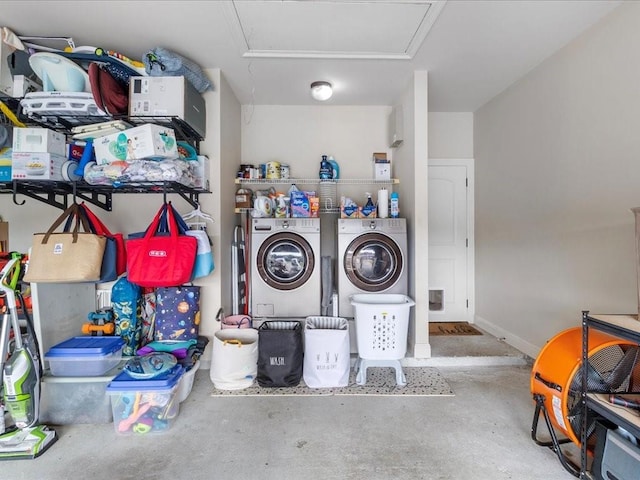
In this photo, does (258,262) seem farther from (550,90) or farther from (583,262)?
(550,90)

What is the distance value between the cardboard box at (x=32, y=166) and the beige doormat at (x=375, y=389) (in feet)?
6.19

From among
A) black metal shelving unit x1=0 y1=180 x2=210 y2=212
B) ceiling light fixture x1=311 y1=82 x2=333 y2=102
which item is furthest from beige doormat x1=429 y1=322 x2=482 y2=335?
black metal shelving unit x1=0 y1=180 x2=210 y2=212

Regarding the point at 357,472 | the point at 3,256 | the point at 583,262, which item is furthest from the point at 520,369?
the point at 3,256

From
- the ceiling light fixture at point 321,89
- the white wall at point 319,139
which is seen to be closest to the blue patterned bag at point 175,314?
the white wall at point 319,139

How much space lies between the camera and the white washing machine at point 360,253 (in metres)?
2.79

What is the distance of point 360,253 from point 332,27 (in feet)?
5.78

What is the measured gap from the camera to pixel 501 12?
1964mm

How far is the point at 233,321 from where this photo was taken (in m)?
2.66

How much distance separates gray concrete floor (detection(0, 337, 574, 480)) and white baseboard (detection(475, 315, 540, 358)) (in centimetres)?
63

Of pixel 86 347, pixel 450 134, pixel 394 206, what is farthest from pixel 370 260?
pixel 86 347

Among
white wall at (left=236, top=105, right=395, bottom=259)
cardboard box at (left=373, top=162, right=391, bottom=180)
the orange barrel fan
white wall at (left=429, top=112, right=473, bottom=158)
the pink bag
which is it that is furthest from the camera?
white wall at (left=429, top=112, right=473, bottom=158)

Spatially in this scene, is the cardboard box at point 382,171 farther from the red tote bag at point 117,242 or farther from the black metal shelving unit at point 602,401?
the red tote bag at point 117,242

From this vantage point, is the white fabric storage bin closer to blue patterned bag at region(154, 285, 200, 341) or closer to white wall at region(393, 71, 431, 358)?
blue patterned bag at region(154, 285, 200, 341)

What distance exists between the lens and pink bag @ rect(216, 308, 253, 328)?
8.46ft
